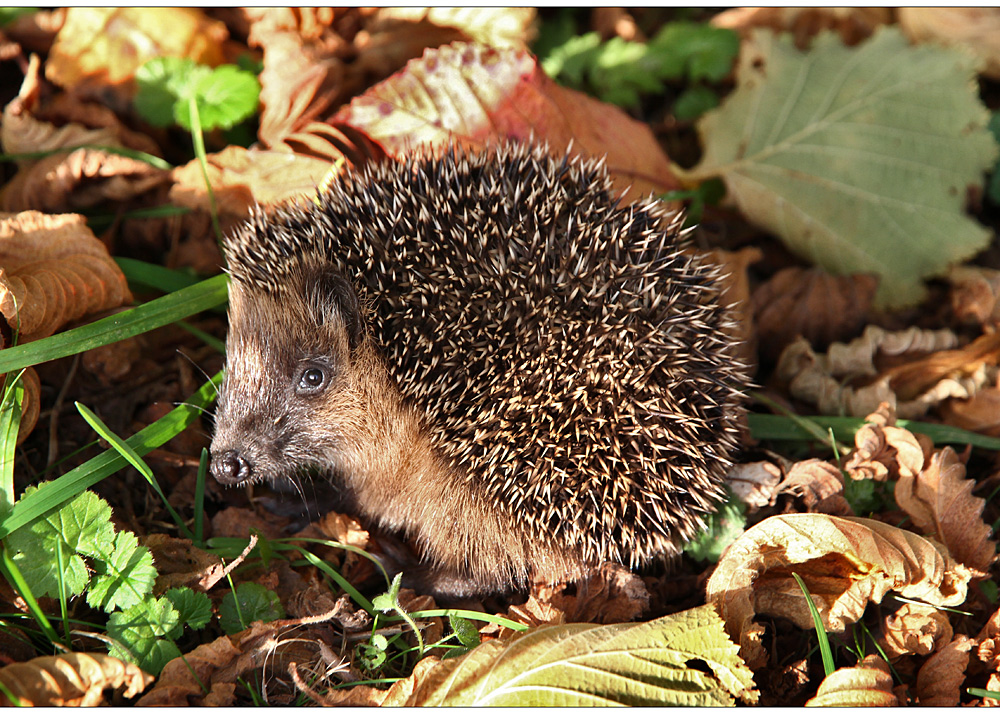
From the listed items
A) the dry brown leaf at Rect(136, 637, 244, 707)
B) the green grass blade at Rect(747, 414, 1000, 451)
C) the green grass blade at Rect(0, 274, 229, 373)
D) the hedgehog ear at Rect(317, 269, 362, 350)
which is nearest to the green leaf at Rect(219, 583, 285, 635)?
the dry brown leaf at Rect(136, 637, 244, 707)

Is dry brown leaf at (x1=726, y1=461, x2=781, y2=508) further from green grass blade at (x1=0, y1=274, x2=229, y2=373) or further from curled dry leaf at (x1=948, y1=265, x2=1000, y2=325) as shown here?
green grass blade at (x1=0, y1=274, x2=229, y2=373)

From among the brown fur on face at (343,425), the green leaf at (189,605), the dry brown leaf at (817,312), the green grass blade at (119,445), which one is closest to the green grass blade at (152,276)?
the brown fur on face at (343,425)

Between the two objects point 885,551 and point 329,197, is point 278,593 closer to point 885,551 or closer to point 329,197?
point 329,197

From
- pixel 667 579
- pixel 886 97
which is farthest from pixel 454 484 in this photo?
pixel 886 97

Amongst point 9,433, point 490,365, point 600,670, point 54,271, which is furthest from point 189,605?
point 54,271

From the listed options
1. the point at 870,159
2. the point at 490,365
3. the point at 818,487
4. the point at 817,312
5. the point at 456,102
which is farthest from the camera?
the point at 870,159

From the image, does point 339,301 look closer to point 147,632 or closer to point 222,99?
point 147,632
